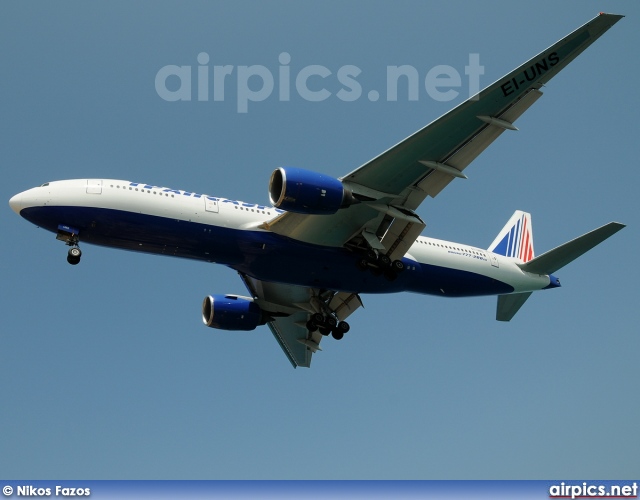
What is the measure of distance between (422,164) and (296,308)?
39.9 ft

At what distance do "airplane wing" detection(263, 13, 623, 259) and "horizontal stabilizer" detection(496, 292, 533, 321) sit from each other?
8.49 meters

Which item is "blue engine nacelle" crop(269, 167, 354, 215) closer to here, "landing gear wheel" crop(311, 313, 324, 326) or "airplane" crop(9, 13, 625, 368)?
"airplane" crop(9, 13, 625, 368)

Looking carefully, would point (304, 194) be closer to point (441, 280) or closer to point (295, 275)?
point (295, 275)

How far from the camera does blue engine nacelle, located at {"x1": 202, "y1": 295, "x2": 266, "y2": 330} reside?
142 ft

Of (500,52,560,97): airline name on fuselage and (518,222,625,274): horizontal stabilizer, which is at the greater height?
(500,52,560,97): airline name on fuselage

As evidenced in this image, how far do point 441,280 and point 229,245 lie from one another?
9743 millimetres

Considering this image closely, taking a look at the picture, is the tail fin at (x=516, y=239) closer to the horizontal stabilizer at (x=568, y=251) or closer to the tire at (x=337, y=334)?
the horizontal stabilizer at (x=568, y=251)

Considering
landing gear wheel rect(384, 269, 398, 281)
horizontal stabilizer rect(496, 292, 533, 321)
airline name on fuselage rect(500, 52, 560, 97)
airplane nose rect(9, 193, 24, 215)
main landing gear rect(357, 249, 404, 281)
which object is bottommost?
landing gear wheel rect(384, 269, 398, 281)

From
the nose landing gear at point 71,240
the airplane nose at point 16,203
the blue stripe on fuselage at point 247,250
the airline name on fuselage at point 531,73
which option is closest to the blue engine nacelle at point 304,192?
the blue stripe on fuselage at point 247,250

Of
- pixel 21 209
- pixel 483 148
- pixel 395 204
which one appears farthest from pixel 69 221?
pixel 483 148

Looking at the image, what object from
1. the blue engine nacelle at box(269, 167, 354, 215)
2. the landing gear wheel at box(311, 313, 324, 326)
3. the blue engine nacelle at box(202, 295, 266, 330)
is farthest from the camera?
the blue engine nacelle at box(202, 295, 266, 330)

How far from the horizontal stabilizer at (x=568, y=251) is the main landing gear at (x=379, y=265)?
737 cm

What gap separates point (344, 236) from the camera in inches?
1459

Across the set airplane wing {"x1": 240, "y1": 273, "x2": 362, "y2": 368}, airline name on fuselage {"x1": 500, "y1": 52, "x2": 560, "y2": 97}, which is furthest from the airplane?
airplane wing {"x1": 240, "y1": 273, "x2": 362, "y2": 368}
